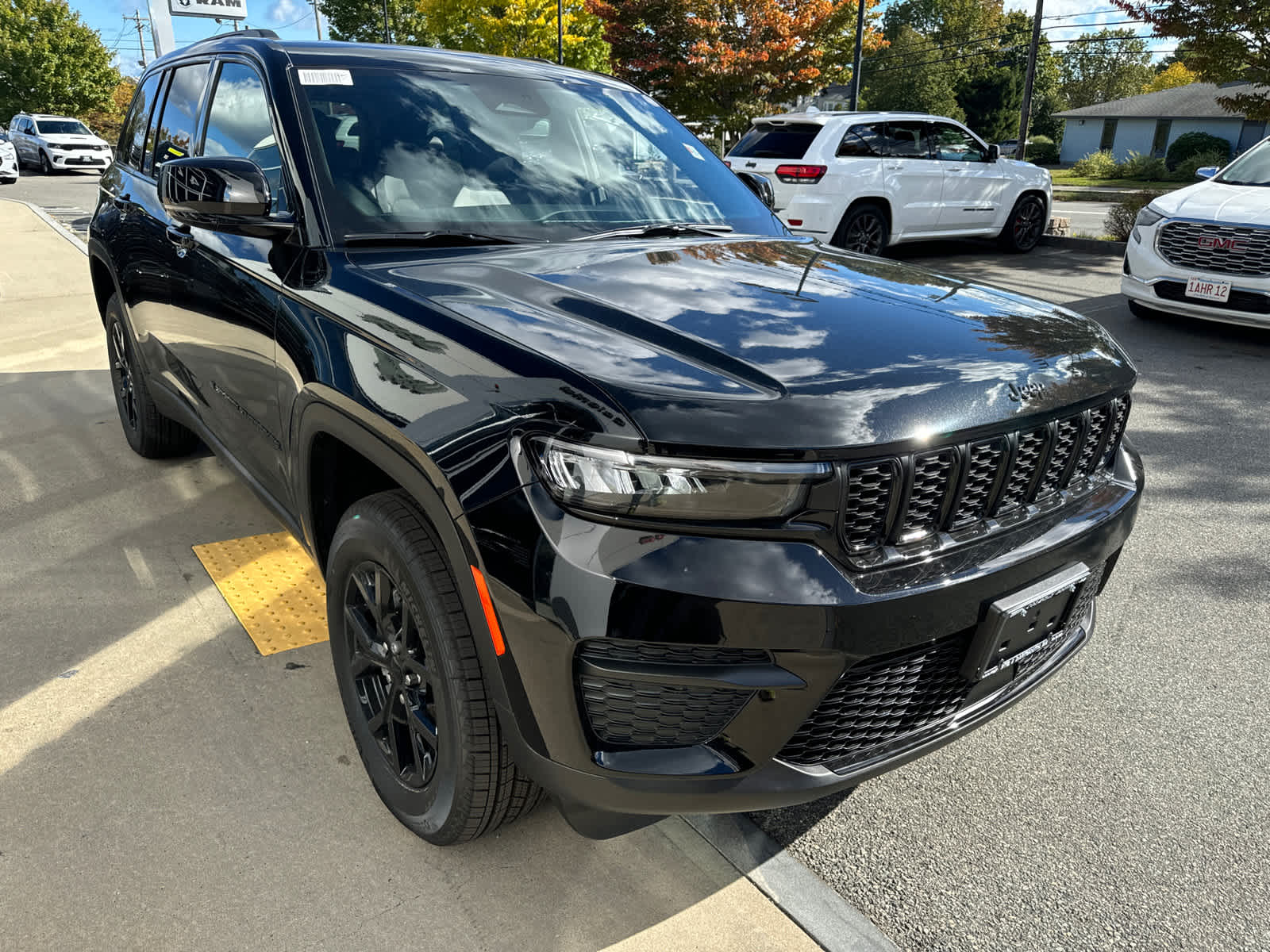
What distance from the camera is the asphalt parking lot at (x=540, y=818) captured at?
2008 millimetres

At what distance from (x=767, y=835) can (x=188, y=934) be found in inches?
49.8

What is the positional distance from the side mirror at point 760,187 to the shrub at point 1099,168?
43291mm

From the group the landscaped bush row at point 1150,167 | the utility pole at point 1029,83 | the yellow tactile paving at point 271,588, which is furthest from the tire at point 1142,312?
the landscaped bush row at point 1150,167

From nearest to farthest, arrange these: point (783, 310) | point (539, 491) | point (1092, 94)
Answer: point (539, 491) < point (783, 310) < point (1092, 94)

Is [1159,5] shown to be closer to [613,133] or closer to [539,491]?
[613,133]

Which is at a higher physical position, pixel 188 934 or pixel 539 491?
pixel 539 491

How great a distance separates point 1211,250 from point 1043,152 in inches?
2286

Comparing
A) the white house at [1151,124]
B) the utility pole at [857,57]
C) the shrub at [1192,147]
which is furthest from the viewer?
the white house at [1151,124]

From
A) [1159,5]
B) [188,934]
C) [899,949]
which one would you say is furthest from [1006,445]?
[1159,5]

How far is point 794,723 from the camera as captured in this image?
1.68 meters

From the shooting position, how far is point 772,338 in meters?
1.90

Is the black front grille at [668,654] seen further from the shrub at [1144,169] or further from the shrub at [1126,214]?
the shrub at [1144,169]

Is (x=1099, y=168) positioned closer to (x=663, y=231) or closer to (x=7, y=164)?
(x=7, y=164)

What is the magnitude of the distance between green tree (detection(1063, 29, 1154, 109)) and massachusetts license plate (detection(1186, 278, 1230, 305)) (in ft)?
261
